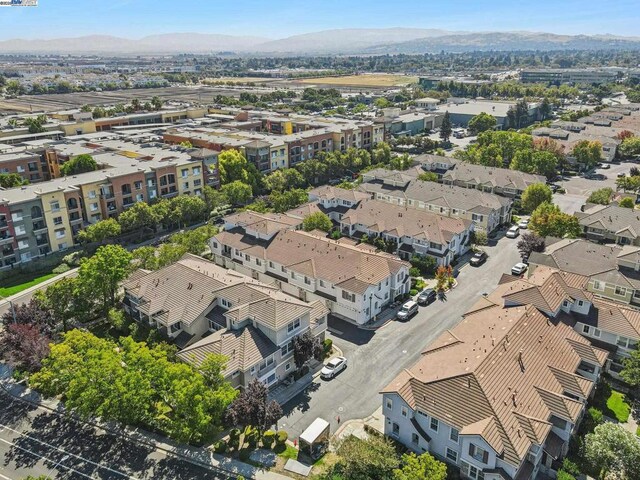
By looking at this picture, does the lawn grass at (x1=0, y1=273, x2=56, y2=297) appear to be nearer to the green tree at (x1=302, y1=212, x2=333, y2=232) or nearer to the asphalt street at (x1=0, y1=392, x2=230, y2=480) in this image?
the asphalt street at (x1=0, y1=392, x2=230, y2=480)

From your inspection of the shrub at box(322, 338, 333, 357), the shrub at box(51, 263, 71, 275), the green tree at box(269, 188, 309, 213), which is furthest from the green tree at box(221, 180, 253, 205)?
the shrub at box(322, 338, 333, 357)

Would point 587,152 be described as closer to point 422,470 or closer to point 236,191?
point 236,191

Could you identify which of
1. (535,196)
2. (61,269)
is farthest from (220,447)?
(535,196)

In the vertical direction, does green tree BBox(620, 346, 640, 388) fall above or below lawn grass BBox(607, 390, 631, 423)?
above

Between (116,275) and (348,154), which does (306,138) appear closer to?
(348,154)

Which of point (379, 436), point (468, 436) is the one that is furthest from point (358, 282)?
point (468, 436)

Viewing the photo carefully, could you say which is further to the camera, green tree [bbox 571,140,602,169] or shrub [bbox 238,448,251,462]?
green tree [bbox 571,140,602,169]

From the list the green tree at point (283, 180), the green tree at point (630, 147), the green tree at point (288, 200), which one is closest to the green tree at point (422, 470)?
the green tree at point (288, 200)

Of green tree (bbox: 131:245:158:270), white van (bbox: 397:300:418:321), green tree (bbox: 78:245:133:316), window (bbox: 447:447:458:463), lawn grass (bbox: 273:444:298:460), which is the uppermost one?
green tree (bbox: 78:245:133:316)
